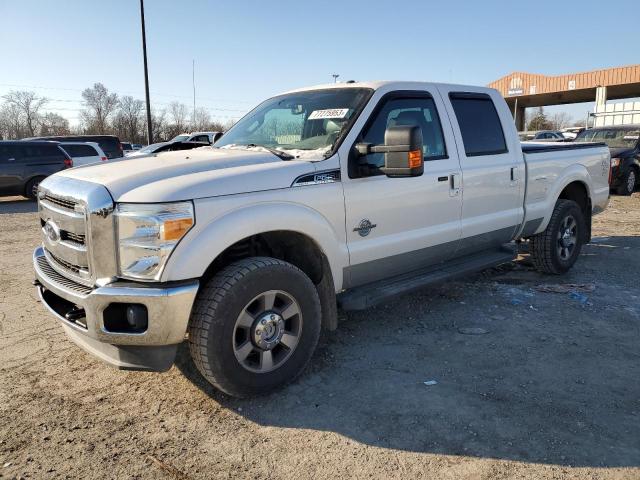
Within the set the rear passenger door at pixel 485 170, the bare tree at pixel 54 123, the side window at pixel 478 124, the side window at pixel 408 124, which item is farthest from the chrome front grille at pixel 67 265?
Answer: the bare tree at pixel 54 123

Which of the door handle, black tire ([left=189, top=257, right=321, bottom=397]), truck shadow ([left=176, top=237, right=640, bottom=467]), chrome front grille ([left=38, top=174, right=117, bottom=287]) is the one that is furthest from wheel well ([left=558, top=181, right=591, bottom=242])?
chrome front grille ([left=38, top=174, right=117, bottom=287])

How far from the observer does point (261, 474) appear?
2561 millimetres

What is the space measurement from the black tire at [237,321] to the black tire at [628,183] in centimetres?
1259

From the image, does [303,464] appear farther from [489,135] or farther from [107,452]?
[489,135]

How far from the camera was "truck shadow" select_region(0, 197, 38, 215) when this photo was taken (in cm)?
1277

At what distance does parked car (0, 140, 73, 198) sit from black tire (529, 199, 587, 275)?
12975mm

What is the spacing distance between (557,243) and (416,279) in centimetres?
247

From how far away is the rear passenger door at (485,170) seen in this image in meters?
4.53

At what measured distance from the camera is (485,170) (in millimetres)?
4656

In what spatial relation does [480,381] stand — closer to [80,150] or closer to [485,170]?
[485,170]

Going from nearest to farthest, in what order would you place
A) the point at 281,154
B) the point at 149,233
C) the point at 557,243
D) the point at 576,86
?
the point at 149,233 < the point at 281,154 < the point at 557,243 < the point at 576,86

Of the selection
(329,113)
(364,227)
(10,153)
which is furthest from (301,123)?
(10,153)

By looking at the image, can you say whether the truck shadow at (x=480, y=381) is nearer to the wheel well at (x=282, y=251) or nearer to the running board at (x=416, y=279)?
the running board at (x=416, y=279)

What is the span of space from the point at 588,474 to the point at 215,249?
2234 mm
